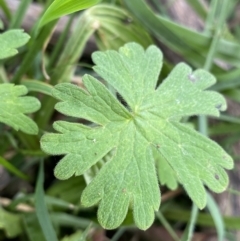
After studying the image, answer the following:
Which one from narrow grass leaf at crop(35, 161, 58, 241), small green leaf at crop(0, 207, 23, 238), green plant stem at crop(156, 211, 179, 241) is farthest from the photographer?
green plant stem at crop(156, 211, 179, 241)

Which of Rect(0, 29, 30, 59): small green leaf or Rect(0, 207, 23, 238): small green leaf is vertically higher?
Rect(0, 29, 30, 59): small green leaf

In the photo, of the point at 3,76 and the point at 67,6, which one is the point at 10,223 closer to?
the point at 3,76

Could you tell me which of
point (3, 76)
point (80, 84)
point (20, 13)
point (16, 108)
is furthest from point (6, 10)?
point (16, 108)

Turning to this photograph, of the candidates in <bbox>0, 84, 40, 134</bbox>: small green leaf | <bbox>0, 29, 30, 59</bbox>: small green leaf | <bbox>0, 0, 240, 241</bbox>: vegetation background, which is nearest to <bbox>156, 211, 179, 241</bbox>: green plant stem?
<bbox>0, 0, 240, 241</bbox>: vegetation background

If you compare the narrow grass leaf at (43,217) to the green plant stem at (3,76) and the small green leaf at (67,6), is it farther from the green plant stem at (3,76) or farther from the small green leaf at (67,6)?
the small green leaf at (67,6)

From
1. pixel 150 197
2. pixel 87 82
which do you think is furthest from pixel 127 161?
pixel 87 82

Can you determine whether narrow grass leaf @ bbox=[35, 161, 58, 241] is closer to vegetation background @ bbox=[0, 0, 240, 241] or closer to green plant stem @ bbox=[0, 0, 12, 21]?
vegetation background @ bbox=[0, 0, 240, 241]

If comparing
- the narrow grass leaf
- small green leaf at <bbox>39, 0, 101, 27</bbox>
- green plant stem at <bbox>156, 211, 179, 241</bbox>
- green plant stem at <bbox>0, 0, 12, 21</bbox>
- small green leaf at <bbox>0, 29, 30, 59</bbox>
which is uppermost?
small green leaf at <bbox>39, 0, 101, 27</bbox>
